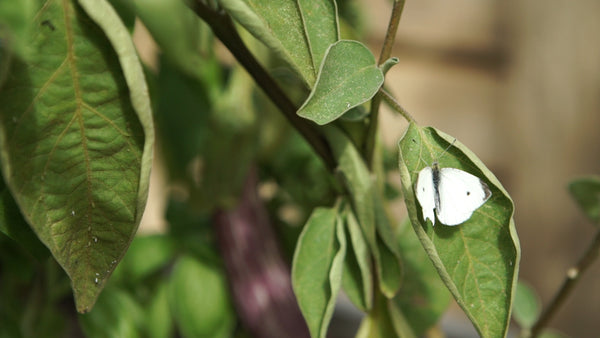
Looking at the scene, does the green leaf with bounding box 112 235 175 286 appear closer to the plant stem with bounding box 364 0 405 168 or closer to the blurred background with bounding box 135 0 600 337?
the plant stem with bounding box 364 0 405 168

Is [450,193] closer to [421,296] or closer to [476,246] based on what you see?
[476,246]

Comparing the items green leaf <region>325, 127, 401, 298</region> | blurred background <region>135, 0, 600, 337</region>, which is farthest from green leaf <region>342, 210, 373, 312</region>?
blurred background <region>135, 0, 600, 337</region>

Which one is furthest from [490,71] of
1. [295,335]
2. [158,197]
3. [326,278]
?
[326,278]

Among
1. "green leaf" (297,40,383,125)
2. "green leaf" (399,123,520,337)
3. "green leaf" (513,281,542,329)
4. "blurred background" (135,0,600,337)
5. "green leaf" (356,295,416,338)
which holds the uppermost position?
"green leaf" (297,40,383,125)

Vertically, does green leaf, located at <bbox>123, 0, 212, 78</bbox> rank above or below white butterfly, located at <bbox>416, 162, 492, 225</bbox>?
below

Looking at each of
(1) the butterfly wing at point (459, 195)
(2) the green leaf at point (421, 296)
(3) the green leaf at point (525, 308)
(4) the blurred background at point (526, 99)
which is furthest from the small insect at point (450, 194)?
(4) the blurred background at point (526, 99)

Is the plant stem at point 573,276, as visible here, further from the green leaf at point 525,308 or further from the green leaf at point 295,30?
the green leaf at point 295,30

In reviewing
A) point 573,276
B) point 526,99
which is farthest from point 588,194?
point 526,99
